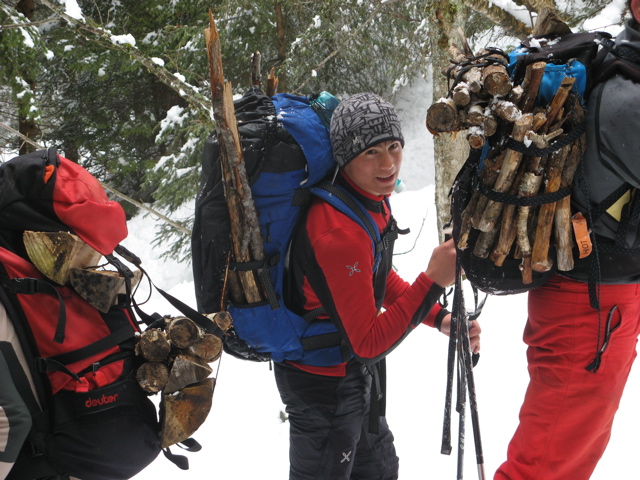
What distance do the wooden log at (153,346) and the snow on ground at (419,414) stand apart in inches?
84.2

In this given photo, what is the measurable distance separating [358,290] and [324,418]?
0.74 m

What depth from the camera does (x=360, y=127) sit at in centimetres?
251

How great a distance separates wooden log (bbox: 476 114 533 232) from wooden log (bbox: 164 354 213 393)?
1.37 m

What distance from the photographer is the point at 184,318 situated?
2.45 meters

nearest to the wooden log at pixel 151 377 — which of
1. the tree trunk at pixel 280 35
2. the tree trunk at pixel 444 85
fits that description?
the tree trunk at pixel 444 85

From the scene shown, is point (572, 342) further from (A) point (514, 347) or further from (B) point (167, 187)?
(B) point (167, 187)

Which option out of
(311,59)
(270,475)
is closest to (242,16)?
(311,59)

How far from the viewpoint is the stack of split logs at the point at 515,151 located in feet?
6.99

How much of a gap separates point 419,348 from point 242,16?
740 centimetres

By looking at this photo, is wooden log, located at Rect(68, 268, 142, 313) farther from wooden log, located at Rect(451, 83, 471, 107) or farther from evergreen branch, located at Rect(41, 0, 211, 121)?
evergreen branch, located at Rect(41, 0, 211, 121)

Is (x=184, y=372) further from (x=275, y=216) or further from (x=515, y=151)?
(x=515, y=151)

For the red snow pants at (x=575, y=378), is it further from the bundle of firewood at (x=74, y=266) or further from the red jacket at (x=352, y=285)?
the bundle of firewood at (x=74, y=266)

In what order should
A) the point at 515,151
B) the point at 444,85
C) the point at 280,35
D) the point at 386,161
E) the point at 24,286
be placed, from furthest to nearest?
1. the point at 280,35
2. the point at 444,85
3. the point at 386,161
4. the point at 515,151
5. the point at 24,286

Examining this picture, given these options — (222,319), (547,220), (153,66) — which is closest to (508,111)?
(547,220)
